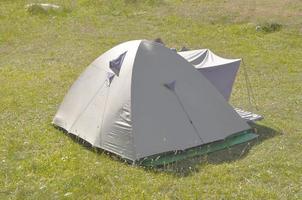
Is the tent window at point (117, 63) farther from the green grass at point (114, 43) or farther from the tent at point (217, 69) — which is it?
the tent at point (217, 69)

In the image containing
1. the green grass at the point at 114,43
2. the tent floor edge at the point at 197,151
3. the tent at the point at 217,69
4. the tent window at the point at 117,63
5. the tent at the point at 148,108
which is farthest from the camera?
the tent at the point at 217,69

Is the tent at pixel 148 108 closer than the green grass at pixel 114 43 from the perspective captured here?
No

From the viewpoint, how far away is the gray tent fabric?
10641 mm

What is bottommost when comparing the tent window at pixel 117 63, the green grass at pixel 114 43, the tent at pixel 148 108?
the green grass at pixel 114 43

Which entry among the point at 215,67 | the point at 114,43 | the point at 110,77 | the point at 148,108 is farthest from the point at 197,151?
the point at 114,43

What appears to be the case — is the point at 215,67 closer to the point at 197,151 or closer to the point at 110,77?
the point at 197,151

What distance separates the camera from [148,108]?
9000 mm

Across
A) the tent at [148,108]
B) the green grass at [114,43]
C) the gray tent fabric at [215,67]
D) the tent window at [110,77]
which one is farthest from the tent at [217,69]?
the tent window at [110,77]

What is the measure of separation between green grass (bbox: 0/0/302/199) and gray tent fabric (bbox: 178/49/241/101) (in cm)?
117

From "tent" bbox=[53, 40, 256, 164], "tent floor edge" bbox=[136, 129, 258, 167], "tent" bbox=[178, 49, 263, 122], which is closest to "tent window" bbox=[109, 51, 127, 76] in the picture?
"tent" bbox=[53, 40, 256, 164]

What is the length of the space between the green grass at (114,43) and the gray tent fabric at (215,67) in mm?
1165

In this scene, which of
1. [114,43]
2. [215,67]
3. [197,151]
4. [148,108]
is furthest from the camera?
[114,43]

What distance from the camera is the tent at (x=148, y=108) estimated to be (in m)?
8.85

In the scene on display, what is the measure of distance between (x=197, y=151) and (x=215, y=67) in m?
2.25
